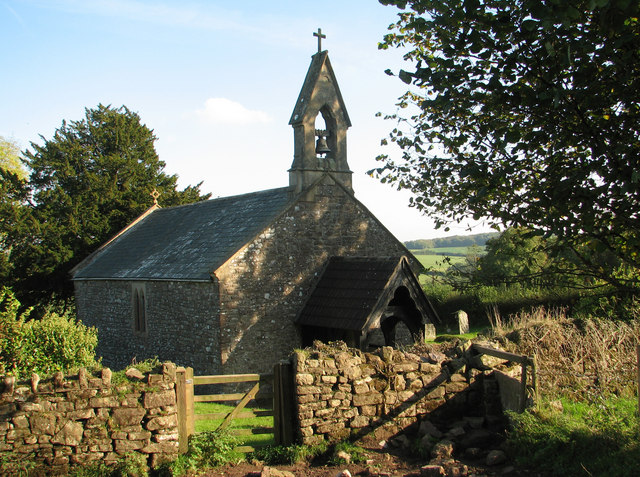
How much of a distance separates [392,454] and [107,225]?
2454cm

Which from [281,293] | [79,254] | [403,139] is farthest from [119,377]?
[79,254]

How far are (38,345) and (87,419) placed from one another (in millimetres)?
7370

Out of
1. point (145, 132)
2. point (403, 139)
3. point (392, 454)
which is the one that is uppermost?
point (145, 132)

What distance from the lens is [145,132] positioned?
35.6 m

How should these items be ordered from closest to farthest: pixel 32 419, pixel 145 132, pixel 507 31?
pixel 507 31
pixel 32 419
pixel 145 132

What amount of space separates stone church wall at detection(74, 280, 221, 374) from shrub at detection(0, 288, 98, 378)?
2472mm

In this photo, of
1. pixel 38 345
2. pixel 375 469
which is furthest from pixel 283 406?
pixel 38 345

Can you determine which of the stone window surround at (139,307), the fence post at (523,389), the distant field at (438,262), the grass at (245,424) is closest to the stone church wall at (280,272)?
the grass at (245,424)

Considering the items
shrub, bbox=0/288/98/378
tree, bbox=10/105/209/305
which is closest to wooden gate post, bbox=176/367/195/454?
shrub, bbox=0/288/98/378

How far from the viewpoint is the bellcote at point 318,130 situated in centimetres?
1778

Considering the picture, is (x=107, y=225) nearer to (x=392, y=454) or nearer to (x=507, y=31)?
(x=392, y=454)

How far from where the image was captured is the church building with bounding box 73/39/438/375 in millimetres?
15859

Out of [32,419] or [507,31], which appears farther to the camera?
[32,419]

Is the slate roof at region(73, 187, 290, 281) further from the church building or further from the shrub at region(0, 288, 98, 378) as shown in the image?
the shrub at region(0, 288, 98, 378)
